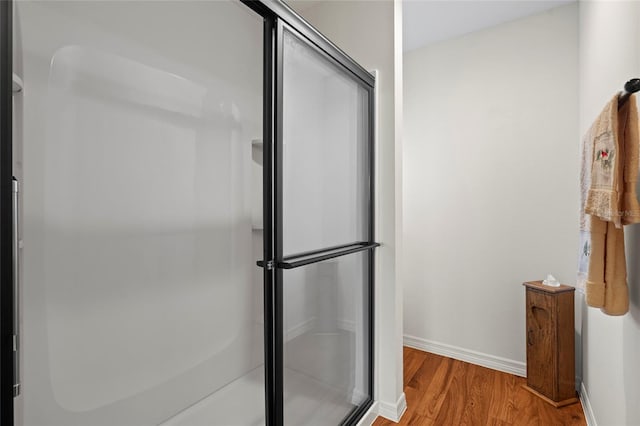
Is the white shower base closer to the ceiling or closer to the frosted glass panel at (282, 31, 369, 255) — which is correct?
the frosted glass panel at (282, 31, 369, 255)

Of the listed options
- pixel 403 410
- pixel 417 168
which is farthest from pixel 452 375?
pixel 417 168

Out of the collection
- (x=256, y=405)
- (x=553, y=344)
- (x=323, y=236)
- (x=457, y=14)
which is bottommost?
(x=256, y=405)

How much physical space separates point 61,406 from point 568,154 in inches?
120

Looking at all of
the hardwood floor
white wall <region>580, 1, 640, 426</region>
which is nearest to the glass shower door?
the hardwood floor

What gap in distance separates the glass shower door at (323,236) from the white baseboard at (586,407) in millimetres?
1179

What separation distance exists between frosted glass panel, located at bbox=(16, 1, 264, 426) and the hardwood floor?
40.6 inches

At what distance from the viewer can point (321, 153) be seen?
1586mm

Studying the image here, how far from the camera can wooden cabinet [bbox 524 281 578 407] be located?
2.04 meters

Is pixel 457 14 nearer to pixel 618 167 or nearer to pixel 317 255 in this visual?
pixel 618 167

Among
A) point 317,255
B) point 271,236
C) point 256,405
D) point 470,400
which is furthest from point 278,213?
point 470,400

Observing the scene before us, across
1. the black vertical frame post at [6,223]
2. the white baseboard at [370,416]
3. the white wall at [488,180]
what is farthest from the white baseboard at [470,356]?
the black vertical frame post at [6,223]

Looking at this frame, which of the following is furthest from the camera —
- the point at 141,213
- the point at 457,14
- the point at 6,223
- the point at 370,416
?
the point at 457,14

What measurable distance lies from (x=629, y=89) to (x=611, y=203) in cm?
37

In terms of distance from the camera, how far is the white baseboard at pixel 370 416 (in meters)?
1.81
